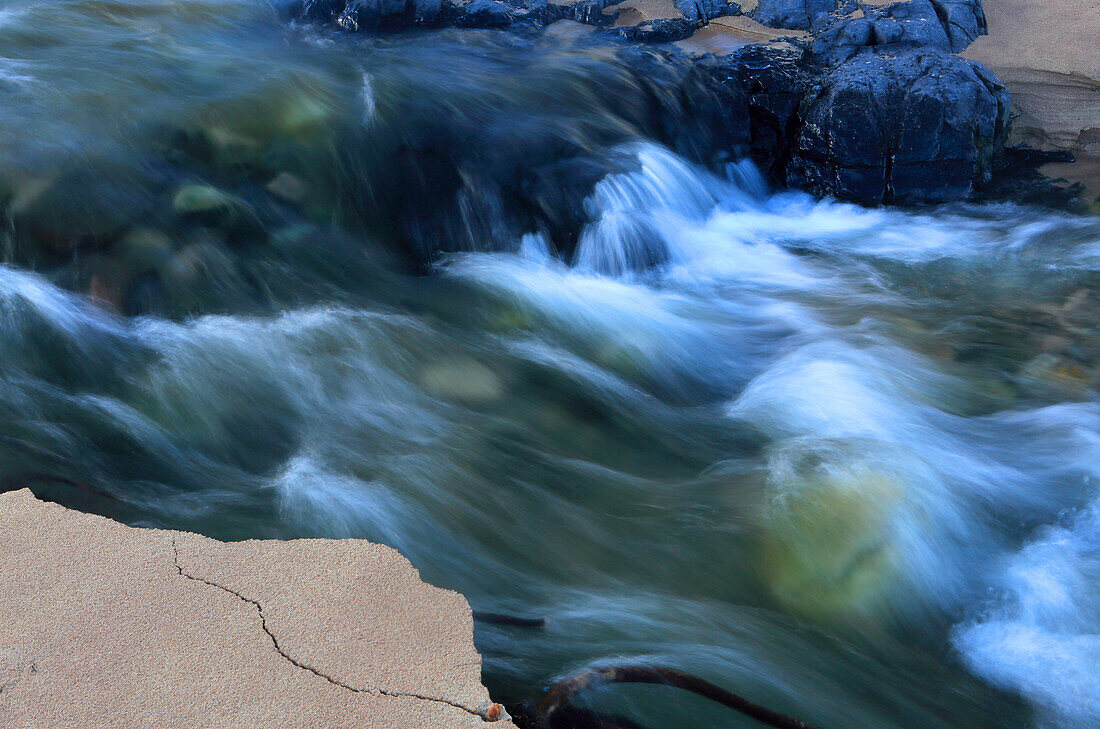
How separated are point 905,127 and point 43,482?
5.61 meters

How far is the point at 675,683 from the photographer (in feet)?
7.11

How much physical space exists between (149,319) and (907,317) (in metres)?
3.86

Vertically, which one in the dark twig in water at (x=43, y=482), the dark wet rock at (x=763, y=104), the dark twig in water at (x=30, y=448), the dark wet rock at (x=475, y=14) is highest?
the dark wet rock at (x=475, y=14)

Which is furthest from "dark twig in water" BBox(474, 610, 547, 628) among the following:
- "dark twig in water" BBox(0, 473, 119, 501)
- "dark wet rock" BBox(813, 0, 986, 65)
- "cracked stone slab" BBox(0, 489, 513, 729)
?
"dark wet rock" BBox(813, 0, 986, 65)

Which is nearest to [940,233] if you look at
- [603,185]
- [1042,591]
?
[603,185]

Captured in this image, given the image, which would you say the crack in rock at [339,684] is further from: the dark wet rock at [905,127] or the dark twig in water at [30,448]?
the dark wet rock at [905,127]

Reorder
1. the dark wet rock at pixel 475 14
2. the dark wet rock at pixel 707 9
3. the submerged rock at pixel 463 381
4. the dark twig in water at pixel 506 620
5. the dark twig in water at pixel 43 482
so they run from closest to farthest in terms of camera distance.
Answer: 1. the dark twig in water at pixel 506 620
2. the dark twig in water at pixel 43 482
3. the submerged rock at pixel 463 381
4. the dark wet rock at pixel 475 14
5. the dark wet rock at pixel 707 9

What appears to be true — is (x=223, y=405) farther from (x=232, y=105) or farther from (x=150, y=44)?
Answer: (x=150, y=44)

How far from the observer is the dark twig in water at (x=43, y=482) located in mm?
2561

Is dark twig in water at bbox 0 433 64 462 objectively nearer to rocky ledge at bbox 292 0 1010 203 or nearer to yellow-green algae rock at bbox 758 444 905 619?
yellow-green algae rock at bbox 758 444 905 619

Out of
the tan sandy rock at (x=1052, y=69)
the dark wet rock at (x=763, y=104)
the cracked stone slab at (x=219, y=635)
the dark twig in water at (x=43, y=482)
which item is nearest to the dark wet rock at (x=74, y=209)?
the dark twig in water at (x=43, y=482)

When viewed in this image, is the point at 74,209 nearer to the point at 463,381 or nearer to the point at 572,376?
the point at 463,381

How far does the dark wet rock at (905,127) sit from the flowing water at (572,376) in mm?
243

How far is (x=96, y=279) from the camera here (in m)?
4.06
